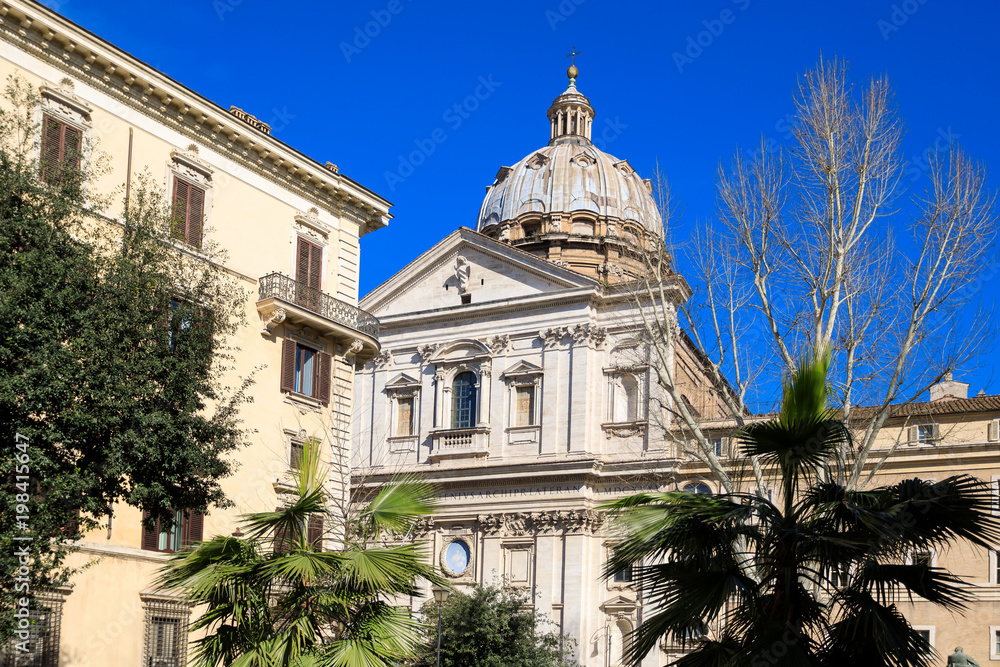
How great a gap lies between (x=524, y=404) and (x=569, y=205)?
17.0 m

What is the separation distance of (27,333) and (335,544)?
41.3ft

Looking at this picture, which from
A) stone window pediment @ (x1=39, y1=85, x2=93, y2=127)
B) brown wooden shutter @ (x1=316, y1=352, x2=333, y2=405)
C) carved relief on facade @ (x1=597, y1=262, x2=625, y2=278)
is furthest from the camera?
carved relief on facade @ (x1=597, y1=262, x2=625, y2=278)

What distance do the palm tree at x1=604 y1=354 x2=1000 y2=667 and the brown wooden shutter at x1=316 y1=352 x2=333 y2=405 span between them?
1504cm

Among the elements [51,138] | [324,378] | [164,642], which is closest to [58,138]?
[51,138]

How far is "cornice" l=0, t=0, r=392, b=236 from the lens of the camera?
1945 centimetres

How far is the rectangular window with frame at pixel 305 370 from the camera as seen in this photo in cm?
2386

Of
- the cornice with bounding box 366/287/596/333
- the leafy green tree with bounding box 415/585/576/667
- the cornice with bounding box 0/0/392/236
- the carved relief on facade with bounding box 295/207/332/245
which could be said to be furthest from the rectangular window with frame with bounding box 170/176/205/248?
the cornice with bounding box 366/287/596/333

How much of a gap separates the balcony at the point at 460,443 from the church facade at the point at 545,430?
0.05 meters

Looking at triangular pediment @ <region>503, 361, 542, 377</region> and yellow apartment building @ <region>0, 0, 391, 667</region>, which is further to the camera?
triangular pediment @ <region>503, 361, 542, 377</region>

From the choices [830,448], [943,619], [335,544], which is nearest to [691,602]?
[830,448]

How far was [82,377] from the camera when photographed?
544 inches

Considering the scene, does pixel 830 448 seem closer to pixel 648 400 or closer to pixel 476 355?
pixel 648 400

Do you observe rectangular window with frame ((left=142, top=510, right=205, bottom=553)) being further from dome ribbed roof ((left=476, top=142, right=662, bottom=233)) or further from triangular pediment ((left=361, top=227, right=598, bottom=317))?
dome ribbed roof ((left=476, top=142, right=662, bottom=233))

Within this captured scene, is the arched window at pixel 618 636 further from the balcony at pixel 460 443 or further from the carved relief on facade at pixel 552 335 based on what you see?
the carved relief on facade at pixel 552 335
